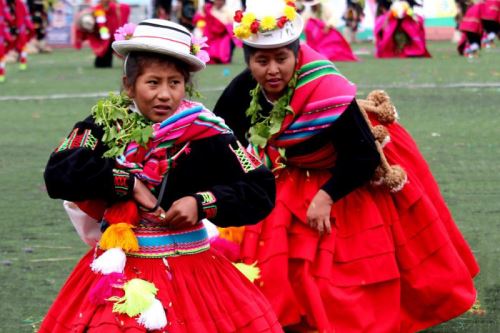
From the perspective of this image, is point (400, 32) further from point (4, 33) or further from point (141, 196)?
point (141, 196)

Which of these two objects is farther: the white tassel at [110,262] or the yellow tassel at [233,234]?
the yellow tassel at [233,234]

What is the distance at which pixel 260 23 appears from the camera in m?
5.15

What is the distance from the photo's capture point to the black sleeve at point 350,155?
524cm

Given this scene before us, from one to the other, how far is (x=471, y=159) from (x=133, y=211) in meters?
6.95

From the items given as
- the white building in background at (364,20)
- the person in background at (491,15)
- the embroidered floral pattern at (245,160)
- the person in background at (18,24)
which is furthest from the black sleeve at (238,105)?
the white building in background at (364,20)

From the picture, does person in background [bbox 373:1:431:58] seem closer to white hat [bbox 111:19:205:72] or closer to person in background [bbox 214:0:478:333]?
person in background [bbox 214:0:478:333]

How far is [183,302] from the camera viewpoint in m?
3.87

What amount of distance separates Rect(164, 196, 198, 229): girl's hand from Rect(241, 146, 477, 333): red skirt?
1482mm

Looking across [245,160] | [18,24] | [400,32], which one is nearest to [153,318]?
[245,160]

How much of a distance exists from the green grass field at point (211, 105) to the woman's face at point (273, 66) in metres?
1.43

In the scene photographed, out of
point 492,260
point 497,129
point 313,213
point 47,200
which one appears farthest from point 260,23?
point 497,129

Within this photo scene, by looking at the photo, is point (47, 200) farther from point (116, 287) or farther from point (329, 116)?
point (116, 287)

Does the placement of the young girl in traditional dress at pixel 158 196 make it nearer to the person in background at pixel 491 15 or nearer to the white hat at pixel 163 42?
the white hat at pixel 163 42

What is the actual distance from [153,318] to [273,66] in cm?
172
